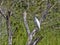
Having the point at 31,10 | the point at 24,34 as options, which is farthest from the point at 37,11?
the point at 24,34

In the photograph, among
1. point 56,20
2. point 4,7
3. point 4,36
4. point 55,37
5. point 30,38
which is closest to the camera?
point 4,7

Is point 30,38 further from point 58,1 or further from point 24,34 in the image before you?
point 24,34

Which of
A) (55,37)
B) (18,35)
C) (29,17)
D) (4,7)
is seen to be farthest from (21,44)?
(4,7)

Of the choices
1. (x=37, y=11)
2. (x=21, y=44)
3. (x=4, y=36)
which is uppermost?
(x=37, y=11)

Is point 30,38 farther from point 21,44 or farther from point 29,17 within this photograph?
point 21,44

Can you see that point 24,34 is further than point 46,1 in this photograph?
Yes

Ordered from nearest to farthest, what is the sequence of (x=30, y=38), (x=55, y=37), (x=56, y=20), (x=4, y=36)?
(x=30, y=38)
(x=56, y=20)
(x=4, y=36)
(x=55, y=37)

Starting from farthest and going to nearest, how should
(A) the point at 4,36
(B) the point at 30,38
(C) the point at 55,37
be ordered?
(C) the point at 55,37 < (A) the point at 4,36 < (B) the point at 30,38

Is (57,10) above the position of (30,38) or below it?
above

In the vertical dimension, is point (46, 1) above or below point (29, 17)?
above
